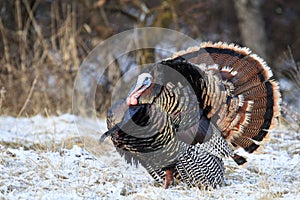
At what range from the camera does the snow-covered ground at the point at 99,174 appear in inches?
166

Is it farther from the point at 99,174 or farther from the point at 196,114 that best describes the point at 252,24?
the point at 99,174

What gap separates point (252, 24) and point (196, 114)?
752 centimetres

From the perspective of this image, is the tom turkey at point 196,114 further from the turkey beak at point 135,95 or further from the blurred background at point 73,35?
the blurred background at point 73,35

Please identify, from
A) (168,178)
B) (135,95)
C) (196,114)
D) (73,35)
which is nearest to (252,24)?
(73,35)

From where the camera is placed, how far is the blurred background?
9031 mm

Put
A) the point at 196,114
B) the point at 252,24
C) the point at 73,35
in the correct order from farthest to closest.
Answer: the point at 252,24 < the point at 73,35 < the point at 196,114

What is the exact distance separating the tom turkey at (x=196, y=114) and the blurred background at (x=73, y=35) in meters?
1.97

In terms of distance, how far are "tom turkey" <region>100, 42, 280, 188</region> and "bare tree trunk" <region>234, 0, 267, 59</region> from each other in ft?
22.2

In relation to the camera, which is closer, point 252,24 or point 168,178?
point 168,178

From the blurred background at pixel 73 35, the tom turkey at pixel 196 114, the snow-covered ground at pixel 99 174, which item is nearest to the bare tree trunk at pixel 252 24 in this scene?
the blurred background at pixel 73 35

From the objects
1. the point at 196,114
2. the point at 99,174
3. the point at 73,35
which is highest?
the point at 73,35

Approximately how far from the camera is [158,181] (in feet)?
15.6

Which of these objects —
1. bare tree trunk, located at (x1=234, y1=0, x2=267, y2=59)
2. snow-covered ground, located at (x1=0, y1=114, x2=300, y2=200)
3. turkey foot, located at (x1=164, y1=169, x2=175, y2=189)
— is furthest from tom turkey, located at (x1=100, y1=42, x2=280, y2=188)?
bare tree trunk, located at (x1=234, y1=0, x2=267, y2=59)

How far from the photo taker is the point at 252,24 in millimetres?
11648
